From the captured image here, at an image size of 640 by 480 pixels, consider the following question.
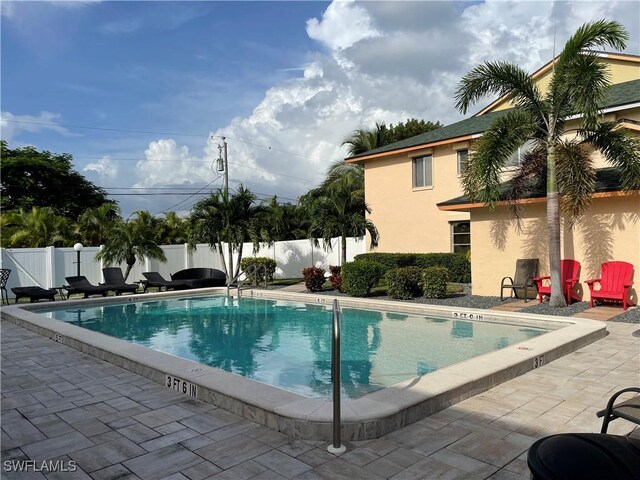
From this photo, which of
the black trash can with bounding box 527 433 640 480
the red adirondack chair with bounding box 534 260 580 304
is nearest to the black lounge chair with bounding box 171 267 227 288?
the red adirondack chair with bounding box 534 260 580 304

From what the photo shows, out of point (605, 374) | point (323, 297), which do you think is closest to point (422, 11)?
point (323, 297)

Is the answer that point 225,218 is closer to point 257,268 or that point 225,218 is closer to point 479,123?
point 257,268

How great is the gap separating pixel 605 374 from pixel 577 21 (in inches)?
343

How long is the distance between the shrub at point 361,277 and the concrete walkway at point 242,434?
8902 mm

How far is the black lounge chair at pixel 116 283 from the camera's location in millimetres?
16500

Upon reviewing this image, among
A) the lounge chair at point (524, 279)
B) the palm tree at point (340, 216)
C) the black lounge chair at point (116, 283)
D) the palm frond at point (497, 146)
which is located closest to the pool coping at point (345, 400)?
the lounge chair at point (524, 279)

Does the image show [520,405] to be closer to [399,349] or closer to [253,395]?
[253,395]

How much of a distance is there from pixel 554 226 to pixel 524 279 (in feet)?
6.72

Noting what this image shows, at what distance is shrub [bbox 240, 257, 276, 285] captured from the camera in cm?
1964

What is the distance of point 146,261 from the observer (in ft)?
69.6

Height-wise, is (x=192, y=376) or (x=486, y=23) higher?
(x=486, y=23)

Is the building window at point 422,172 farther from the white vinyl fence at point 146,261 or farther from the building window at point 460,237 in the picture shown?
the white vinyl fence at point 146,261

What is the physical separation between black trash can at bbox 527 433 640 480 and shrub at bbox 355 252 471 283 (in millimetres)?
14333

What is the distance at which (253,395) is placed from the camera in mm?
4531
